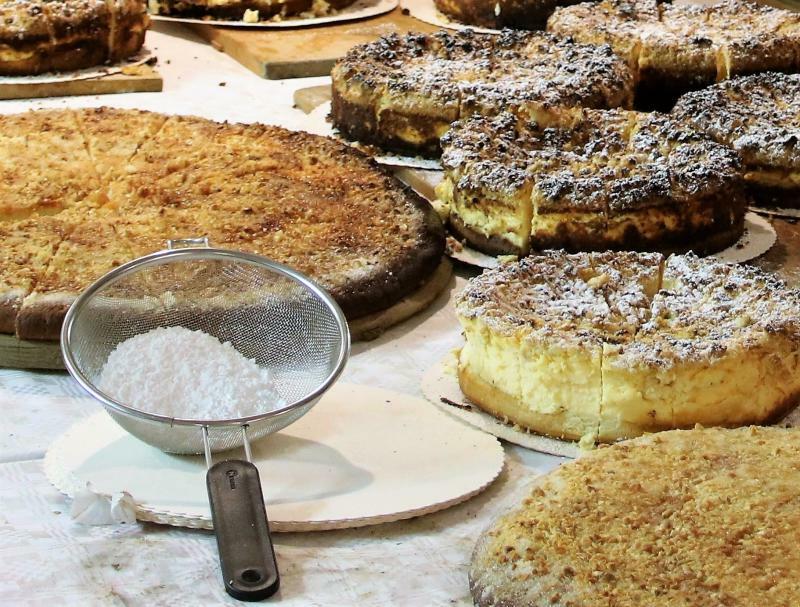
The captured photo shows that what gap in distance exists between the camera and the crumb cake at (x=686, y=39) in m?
4.74

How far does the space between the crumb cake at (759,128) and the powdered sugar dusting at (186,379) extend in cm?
199

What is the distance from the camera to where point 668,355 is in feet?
8.27

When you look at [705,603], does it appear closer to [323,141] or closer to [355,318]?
[355,318]

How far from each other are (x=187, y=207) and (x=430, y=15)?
2.99 m

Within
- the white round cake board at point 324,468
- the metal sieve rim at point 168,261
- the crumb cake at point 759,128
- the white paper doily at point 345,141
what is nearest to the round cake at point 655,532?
the white round cake board at point 324,468

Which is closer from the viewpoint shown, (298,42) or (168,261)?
(168,261)

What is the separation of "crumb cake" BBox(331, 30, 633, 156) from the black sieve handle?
2055 millimetres

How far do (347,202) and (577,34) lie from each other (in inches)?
76.3

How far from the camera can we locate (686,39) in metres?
4.81

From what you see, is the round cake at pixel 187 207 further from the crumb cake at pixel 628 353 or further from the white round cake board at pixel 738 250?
the crumb cake at pixel 628 353

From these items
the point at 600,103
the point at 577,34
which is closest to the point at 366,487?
the point at 600,103

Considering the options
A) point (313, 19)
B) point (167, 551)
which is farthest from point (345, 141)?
point (167, 551)

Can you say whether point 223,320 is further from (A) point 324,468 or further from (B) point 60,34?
(B) point 60,34

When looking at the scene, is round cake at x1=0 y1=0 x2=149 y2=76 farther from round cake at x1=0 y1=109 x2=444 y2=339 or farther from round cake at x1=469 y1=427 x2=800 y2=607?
round cake at x1=469 y1=427 x2=800 y2=607
